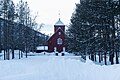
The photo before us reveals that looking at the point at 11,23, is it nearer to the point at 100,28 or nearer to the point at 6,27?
the point at 6,27

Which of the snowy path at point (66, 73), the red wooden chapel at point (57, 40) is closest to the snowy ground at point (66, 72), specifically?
the snowy path at point (66, 73)

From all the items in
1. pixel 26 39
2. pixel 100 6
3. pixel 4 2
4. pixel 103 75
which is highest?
pixel 4 2

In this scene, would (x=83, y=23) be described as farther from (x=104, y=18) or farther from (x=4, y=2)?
(x=4, y=2)

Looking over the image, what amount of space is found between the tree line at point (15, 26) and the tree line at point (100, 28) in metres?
11.8

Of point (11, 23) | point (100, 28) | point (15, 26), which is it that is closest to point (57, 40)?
point (15, 26)

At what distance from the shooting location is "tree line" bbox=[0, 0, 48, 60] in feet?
144

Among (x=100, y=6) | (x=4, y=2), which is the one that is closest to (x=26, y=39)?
(x=4, y=2)

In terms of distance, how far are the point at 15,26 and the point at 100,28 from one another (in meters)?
19.9

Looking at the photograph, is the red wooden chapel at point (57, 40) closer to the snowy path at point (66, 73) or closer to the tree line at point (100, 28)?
the tree line at point (100, 28)

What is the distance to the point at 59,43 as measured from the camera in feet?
257

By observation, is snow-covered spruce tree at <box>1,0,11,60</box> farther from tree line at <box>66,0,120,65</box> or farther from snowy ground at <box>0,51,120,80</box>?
snowy ground at <box>0,51,120,80</box>

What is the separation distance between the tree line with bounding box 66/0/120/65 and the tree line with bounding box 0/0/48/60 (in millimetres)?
11793

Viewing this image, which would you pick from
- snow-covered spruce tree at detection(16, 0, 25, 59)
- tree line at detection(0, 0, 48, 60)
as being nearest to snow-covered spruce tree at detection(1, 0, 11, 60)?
tree line at detection(0, 0, 48, 60)

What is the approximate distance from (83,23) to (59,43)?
A: 40961mm
